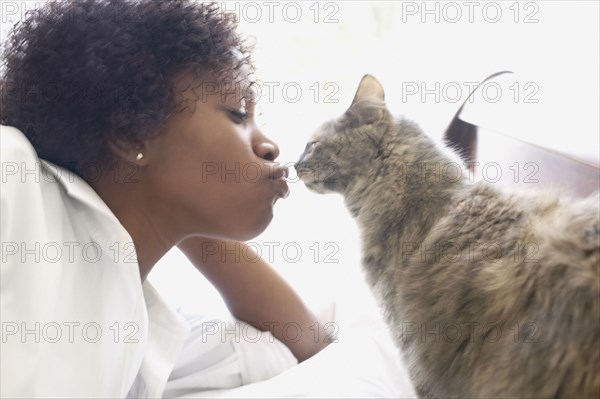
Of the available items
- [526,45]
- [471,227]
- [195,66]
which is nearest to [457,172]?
[471,227]

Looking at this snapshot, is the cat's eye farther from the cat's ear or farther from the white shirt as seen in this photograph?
the white shirt

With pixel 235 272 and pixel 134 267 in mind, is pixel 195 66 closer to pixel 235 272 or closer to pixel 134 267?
pixel 134 267

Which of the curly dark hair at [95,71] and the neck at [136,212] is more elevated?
the curly dark hair at [95,71]

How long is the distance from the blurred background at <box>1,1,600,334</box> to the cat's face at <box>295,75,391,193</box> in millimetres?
463

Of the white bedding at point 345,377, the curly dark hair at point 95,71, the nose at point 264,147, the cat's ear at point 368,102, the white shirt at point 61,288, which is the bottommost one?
the white bedding at point 345,377

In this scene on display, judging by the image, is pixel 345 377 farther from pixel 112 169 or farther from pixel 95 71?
pixel 95 71

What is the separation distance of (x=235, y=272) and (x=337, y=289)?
0.33 metres

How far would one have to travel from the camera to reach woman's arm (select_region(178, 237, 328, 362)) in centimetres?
130

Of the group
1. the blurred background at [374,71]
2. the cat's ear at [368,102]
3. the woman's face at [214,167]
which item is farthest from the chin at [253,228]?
the blurred background at [374,71]

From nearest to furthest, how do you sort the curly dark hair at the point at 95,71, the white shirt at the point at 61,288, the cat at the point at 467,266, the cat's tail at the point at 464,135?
1. the cat at the point at 467,266
2. the white shirt at the point at 61,288
3. the curly dark hair at the point at 95,71
4. the cat's tail at the point at 464,135

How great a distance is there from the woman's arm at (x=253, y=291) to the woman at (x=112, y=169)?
8.6 inches

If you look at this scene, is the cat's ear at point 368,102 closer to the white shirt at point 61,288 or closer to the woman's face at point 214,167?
the woman's face at point 214,167

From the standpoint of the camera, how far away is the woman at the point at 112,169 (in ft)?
2.78

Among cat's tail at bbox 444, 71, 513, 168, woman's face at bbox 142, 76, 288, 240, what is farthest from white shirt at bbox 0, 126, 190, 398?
cat's tail at bbox 444, 71, 513, 168
